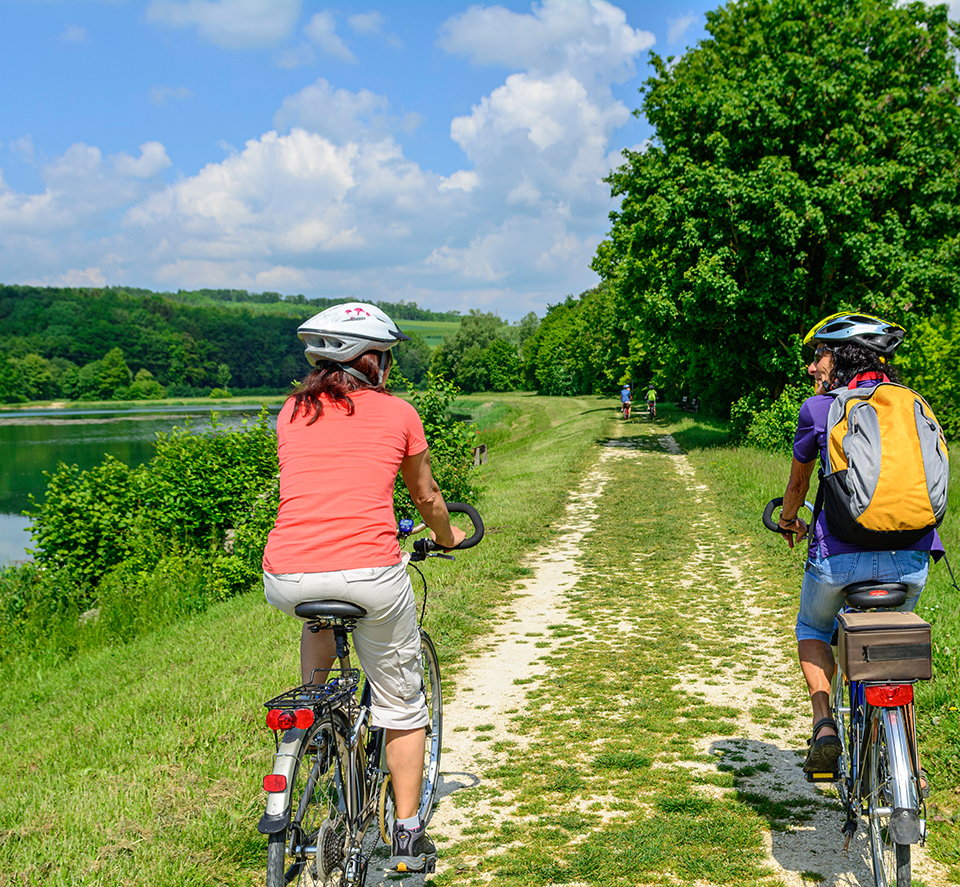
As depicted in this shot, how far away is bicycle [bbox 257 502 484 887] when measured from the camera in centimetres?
242

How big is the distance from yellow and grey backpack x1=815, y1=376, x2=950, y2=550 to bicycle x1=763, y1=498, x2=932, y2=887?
0.27 metres

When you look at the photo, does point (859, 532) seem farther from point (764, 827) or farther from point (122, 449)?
point (122, 449)

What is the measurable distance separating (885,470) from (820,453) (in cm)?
36

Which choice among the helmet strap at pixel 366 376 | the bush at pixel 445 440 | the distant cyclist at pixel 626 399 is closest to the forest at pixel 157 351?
the distant cyclist at pixel 626 399

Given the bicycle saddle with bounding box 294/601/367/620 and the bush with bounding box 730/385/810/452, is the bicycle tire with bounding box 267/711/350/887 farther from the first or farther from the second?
the bush with bounding box 730/385/810/452

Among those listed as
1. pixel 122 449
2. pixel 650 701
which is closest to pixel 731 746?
pixel 650 701

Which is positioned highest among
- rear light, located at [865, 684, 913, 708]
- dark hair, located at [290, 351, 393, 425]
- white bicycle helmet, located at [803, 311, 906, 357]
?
white bicycle helmet, located at [803, 311, 906, 357]

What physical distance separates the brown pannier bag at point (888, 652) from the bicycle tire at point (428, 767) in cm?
165

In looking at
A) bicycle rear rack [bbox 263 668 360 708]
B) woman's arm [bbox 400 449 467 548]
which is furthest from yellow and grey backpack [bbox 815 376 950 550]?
bicycle rear rack [bbox 263 668 360 708]

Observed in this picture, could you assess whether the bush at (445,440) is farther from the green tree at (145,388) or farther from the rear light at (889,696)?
the green tree at (145,388)

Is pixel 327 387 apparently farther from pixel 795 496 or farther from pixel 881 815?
pixel 881 815

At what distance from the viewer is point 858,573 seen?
10.1ft

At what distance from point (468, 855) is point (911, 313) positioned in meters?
19.5

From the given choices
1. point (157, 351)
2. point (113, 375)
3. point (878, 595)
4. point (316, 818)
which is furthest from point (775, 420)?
point (157, 351)
